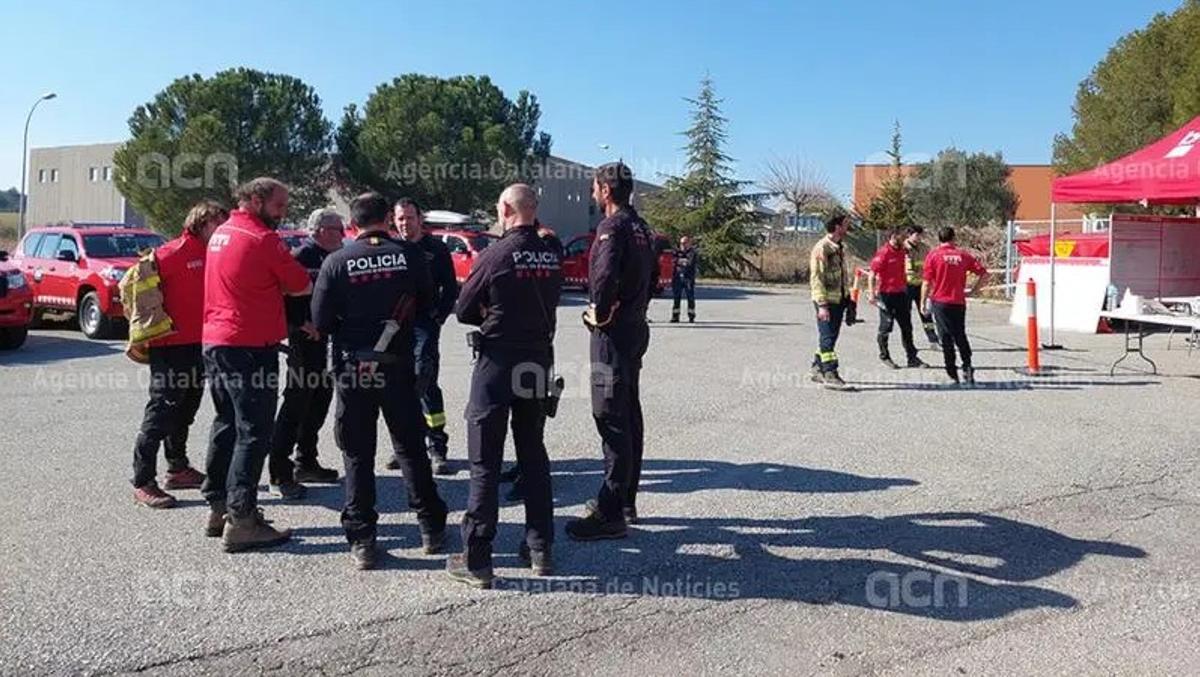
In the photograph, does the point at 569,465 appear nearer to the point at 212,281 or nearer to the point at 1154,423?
the point at 212,281

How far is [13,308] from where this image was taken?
1371cm

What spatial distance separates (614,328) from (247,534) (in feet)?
7.34

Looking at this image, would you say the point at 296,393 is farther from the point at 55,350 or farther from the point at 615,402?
the point at 55,350

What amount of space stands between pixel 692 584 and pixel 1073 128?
108ft

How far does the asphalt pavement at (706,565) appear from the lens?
405cm

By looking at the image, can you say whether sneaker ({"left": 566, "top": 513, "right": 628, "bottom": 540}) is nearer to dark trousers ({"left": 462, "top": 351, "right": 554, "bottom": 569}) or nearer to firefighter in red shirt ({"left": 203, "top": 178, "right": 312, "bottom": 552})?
dark trousers ({"left": 462, "top": 351, "right": 554, "bottom": 569})

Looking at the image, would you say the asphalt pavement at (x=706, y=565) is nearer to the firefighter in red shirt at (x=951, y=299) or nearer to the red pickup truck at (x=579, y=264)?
the firefighter in red shirt at (x=951, y=299)

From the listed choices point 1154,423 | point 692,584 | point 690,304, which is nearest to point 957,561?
point 692,584

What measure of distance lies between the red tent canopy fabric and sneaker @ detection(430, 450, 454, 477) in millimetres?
10590

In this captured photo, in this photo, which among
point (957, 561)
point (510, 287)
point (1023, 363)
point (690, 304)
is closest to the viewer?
point (510, 287)

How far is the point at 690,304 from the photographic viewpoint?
61.3 feet

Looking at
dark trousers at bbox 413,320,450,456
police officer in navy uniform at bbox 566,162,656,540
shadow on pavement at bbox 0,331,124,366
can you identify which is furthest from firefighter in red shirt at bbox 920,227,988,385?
shadow on pavement at bbox 0,331,124,366

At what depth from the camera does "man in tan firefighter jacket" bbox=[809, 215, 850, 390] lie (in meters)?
10.7

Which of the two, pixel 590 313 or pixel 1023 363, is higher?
pixel 590 313
